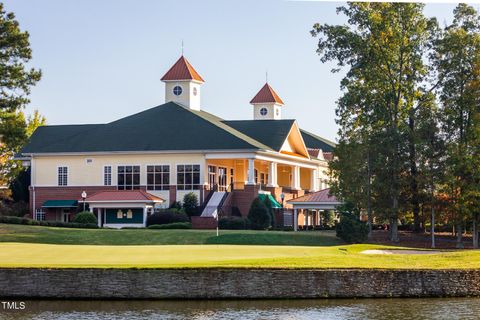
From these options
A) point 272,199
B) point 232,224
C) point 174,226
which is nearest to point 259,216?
point 232,224

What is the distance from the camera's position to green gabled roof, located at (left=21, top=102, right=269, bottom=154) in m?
72.1

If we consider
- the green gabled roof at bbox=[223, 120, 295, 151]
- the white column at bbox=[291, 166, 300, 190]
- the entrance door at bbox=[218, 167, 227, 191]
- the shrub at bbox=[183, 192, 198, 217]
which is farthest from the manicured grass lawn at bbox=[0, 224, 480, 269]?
the white column at bbox=[291, 166, 300, 190]

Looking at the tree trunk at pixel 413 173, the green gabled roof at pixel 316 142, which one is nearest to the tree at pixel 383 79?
the tree trunk at pixel 413 173

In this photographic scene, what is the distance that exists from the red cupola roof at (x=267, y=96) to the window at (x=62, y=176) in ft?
96.1

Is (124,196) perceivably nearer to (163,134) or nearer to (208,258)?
(163,134)

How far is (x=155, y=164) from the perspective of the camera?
72562mm

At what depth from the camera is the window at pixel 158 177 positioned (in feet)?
237

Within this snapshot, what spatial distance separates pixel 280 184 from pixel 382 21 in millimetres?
26441

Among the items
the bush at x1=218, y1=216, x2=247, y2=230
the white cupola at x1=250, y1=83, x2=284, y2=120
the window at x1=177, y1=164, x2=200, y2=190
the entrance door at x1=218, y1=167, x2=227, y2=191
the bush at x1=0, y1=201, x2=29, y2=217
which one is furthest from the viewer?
the white cupola at x1=250, y1=83, x2=284, y2=120

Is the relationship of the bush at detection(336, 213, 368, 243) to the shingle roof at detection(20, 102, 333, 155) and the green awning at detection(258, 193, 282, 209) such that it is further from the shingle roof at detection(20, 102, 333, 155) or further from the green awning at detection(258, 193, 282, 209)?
the shingle roof at detection(20, 102, 333, 155)

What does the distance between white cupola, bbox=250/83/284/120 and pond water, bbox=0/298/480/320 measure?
6622cm

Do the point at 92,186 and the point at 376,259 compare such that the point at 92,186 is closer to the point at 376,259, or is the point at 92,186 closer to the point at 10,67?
the point at 10,67

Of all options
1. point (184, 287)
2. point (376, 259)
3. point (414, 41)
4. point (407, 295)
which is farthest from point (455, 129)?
point (184, 287)

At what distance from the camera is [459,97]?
58938 mm
